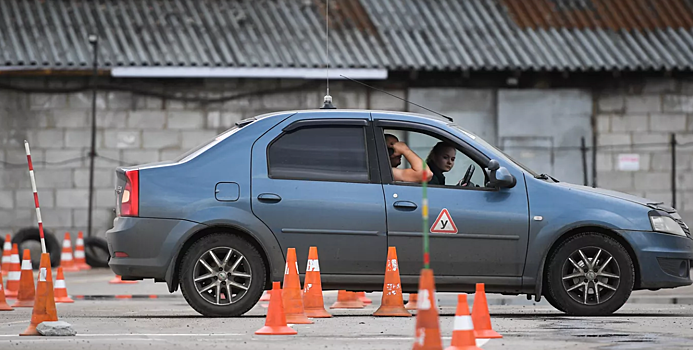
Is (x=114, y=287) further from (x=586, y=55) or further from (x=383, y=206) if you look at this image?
(x=586, y=55)

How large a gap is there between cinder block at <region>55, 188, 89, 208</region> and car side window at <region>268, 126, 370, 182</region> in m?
10.4

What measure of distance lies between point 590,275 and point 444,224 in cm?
123

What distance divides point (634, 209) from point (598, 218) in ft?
1.12

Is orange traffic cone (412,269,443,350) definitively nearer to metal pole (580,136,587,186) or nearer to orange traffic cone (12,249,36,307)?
orange traffic cone (12,249,36,307)

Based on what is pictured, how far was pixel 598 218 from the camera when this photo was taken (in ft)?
33.7

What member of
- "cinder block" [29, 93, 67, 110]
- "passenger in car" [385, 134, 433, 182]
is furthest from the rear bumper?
"cinder block" [29, 93, 67, 110]

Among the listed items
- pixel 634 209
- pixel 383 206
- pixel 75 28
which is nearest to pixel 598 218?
pixel 634 209

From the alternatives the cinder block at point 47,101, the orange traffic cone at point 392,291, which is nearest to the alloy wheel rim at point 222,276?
the orange traffic cone at point 392,291

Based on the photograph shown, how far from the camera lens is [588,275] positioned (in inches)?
407

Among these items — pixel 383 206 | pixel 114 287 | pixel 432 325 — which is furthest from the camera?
pixel 114 287

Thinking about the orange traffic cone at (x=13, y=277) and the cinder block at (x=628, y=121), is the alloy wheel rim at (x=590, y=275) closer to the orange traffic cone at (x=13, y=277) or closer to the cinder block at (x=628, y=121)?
the orange traffic cone at (x=13, y=277)

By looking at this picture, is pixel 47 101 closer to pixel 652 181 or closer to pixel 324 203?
pixel 652 181

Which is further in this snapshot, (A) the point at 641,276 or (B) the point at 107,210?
(B) the point at 107,210

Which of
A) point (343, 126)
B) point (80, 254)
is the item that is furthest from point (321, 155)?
point (80, 254)
